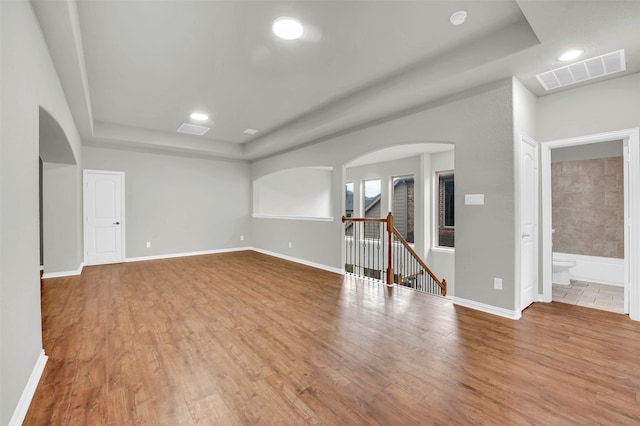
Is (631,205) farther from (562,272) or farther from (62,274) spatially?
(62,274)

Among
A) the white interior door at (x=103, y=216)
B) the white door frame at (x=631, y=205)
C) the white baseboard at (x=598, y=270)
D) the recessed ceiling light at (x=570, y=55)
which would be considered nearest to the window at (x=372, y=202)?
the white baseboard at (x=598, y=270)

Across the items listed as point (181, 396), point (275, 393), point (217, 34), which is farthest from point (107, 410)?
point (217, 34)

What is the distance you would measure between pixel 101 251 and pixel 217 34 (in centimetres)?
571

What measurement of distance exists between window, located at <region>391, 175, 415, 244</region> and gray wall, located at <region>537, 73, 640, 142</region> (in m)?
4.71

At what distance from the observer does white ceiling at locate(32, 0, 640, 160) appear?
233 centimetres

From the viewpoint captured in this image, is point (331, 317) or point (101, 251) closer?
point (331, 317)

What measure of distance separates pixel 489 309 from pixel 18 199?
4301 millimetres

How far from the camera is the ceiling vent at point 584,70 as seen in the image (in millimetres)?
2761

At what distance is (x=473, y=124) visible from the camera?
3381 millimetres

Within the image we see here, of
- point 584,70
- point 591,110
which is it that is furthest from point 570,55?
point 591,110

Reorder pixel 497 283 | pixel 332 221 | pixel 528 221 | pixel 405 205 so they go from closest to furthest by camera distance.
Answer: pixel 497 283 → pixel 528 221 → pixel 332 221 → pixel 405 205

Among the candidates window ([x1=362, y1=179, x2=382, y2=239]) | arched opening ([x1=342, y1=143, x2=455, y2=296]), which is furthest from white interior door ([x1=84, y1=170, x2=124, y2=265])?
window ([x1=362, y1=179, x2=382, y2=239])

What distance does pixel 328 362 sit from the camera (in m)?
2.23

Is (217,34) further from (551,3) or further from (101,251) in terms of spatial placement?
(101,251)
